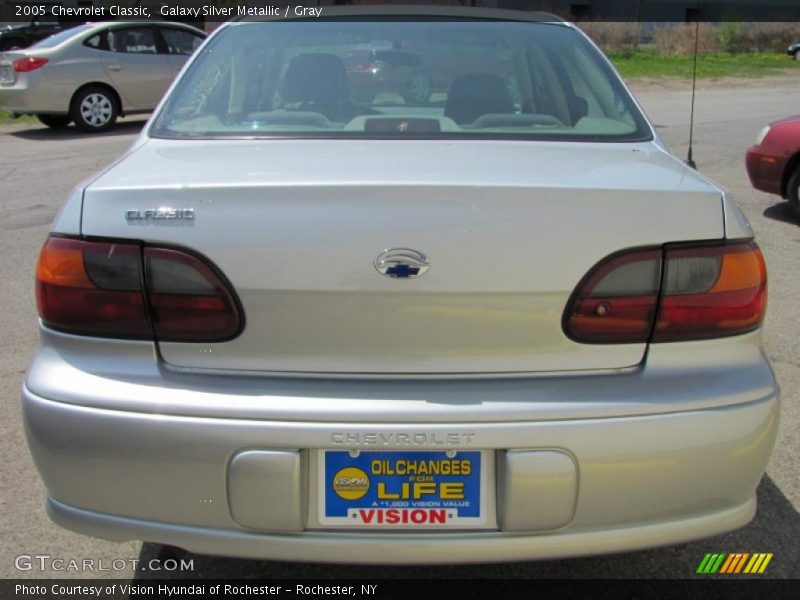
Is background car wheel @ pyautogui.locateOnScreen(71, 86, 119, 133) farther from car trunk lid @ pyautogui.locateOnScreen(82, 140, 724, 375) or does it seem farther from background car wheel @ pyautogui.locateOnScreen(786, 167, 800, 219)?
car trunk lid @ pyautogui.locateOnScreen(82, 140, 724, 375)

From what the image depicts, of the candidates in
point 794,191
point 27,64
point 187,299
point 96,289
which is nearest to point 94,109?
point 27,64

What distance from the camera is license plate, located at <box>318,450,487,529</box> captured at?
1.92 metres

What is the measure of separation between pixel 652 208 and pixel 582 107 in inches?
39.9

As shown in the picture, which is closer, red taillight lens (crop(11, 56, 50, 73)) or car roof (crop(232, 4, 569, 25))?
car roof (crop(232, 4, 569, 25))

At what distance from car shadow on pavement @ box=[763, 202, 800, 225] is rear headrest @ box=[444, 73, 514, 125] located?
4.88m

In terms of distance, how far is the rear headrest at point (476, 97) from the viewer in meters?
2.78

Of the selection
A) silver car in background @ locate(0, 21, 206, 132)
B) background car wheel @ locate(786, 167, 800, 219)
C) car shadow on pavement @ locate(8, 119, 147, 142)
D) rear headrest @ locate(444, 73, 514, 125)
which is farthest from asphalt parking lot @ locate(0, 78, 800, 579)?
silver car in background @ locate(0, 21, 206, 132)

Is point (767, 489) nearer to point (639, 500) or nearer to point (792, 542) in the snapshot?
point (792, 542)

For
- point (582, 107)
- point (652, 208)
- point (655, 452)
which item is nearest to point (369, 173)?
point (652, 208)

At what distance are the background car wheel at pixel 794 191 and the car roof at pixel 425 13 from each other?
13.7 feet

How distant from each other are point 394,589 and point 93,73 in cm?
1094

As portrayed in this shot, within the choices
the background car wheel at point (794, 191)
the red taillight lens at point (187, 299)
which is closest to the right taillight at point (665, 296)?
the red taillight lens at point (187, 299)

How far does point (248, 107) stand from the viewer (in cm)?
278

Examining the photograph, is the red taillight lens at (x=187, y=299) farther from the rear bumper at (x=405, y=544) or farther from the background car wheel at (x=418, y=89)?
the background car wheel at (x=418, y=89)
